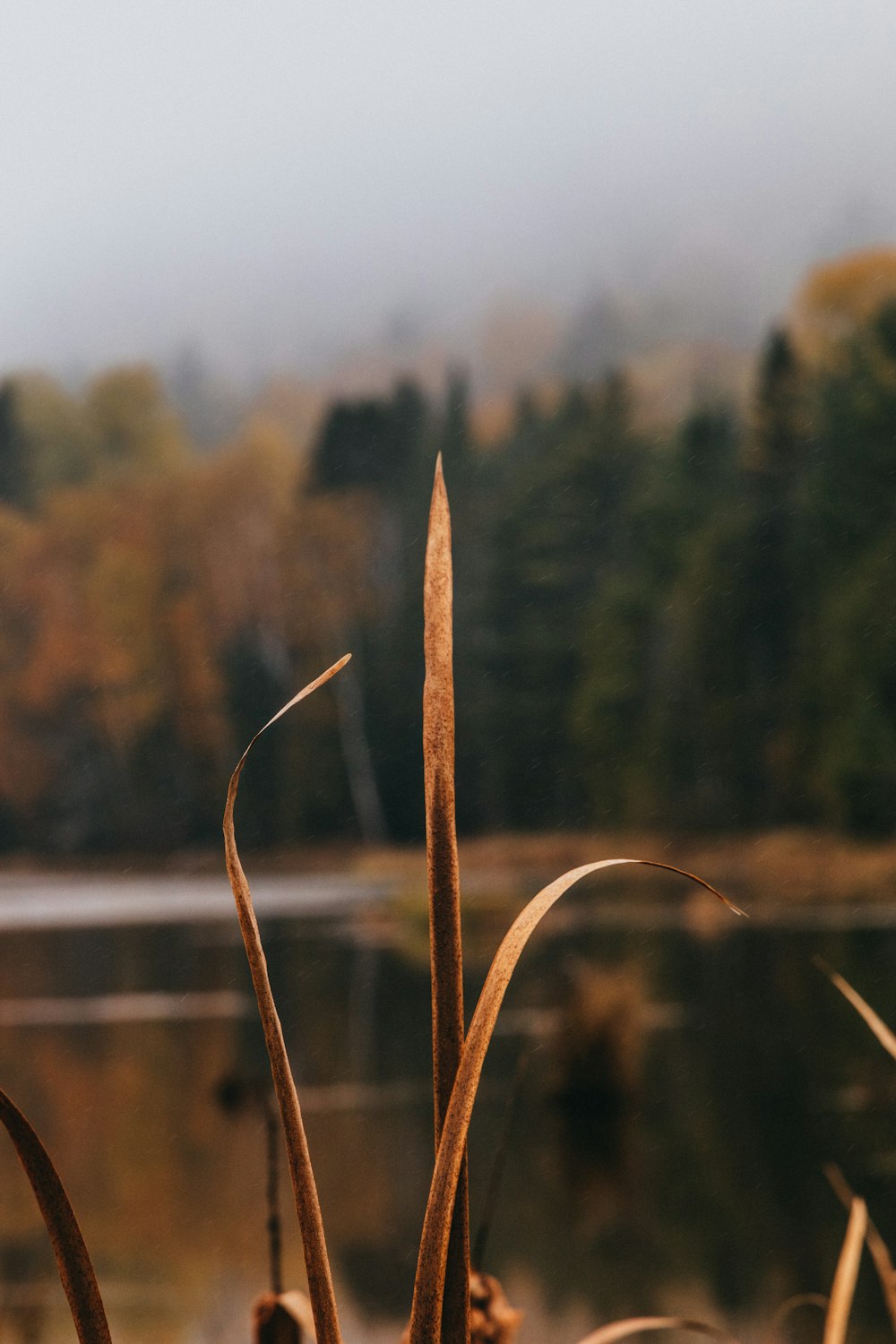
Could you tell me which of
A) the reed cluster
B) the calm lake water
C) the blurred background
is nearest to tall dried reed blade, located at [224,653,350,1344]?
the reed cluster

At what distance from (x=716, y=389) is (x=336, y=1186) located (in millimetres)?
2433

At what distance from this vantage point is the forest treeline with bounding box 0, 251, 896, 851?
372 centimetres

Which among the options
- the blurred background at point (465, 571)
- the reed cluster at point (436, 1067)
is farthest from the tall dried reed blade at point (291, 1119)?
the blurred background at point (465, 571)

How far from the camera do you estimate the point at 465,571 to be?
3.98 meters

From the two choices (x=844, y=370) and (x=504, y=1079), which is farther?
(x=844, y=370)

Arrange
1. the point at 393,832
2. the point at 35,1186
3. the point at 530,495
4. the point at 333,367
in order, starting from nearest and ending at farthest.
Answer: the point at 35,1186 < the point at 393,832 < the point at 530,495 < the point at 333,367

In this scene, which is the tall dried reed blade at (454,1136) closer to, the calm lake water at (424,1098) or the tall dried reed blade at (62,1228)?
the tall dried reed blade at (62,1228)

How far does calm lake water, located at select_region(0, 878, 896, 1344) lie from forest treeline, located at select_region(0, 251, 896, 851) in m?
0.33

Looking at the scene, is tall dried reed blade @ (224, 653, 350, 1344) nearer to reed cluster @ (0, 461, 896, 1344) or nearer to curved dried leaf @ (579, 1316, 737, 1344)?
reed cluster @ (0, 461, 896, 1344)

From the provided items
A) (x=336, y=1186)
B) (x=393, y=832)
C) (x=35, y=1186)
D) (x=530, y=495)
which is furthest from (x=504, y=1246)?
(x=35, y=1186)

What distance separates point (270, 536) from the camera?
4113 millimetres

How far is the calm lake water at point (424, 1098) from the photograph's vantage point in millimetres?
2877

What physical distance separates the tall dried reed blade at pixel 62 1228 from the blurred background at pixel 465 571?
3340 millimetres

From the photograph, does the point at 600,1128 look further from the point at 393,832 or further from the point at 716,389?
the point at 716,389
